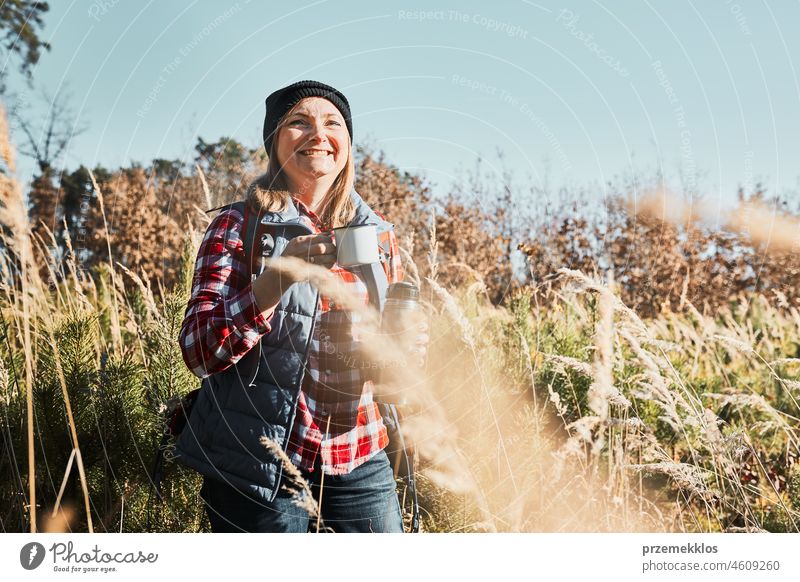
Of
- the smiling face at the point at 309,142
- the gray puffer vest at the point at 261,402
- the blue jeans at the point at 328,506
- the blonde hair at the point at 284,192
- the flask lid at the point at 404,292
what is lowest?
the blue jeans at the point at 328,506

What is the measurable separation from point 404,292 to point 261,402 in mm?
457

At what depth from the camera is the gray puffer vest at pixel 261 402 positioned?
1.65 meters

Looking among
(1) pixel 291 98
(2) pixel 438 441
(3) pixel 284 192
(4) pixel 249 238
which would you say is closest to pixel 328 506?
(2) pixel 438 441

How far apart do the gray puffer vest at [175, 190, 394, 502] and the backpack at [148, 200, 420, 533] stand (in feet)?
0.09

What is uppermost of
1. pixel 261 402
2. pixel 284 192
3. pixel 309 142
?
pixel 309 142

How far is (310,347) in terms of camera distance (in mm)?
1708

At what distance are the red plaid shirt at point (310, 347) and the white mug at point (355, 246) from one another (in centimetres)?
24

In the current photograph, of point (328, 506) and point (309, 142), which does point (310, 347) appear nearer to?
point (328, 506)

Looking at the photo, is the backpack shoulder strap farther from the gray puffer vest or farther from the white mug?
the white mug
